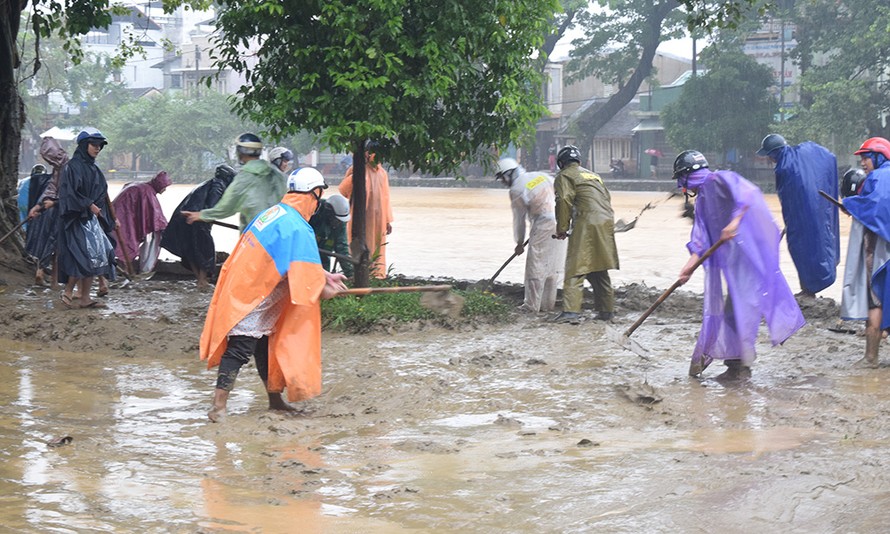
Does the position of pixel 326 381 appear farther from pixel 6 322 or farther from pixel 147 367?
pixel 6 322

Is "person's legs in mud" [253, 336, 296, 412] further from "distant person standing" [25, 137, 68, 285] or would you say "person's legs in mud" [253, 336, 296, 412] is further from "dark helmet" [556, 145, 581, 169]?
"distant person standing" [25, 137, 68, 285]

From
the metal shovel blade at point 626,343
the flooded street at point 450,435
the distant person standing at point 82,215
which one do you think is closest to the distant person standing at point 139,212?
the distant person standing at point 82,215

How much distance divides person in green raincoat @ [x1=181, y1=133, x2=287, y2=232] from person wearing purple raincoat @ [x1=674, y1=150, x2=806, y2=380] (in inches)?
147

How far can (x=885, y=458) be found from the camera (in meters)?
5.46

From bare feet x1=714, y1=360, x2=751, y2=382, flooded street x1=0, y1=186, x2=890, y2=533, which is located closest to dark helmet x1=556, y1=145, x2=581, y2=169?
flooded street x1=0, y1=186, x2=890, y2=533

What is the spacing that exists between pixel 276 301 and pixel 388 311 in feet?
11.5

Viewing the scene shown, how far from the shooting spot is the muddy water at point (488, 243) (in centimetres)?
1619

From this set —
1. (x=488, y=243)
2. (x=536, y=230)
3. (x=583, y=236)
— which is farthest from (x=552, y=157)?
(x=583, y=236)

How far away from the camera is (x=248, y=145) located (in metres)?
9.96

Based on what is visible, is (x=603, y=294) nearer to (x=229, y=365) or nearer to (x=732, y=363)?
(x=732, y=363)

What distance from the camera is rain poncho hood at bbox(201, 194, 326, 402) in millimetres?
6398

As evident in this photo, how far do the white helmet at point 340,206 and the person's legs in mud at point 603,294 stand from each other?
8.43 feet

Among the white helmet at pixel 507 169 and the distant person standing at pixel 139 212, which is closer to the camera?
the white helmet at pixel 507 169

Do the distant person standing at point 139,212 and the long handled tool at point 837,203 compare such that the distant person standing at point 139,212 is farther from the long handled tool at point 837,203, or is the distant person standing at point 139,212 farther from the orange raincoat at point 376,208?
the long handled tool at point 837,203
